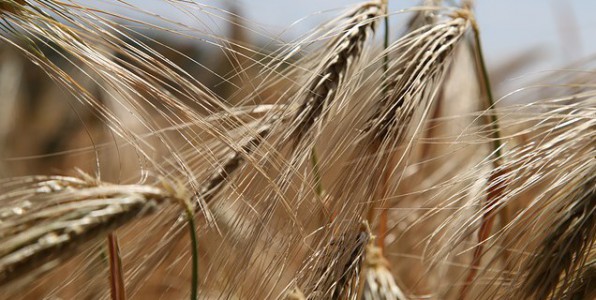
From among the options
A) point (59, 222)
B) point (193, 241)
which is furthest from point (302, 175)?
point (59, 222)

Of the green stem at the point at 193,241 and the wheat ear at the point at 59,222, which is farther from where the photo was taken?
the green stem at the point at 193,241

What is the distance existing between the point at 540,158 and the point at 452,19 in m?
0.34

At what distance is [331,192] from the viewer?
3.18 ft

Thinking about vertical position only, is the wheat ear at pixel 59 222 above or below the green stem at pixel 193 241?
above

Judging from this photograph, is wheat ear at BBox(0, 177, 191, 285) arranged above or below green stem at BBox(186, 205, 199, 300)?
above

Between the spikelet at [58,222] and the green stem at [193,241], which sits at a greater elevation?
the spikelet at [58,222]

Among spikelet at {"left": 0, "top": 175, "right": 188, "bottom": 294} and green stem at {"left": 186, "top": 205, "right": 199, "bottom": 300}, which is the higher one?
spikelet at {"left": 0, "top": 175, "right": 188, "bottom": 294}

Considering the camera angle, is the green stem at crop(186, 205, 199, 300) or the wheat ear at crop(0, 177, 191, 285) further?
the green stem at crop(186, 205, 199, 300)

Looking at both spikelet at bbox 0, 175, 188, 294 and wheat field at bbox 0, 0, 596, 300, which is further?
wheat field at bbox 0, 0, 596, 300

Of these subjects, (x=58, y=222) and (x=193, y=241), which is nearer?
(x=58, y=222)

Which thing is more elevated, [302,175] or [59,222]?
[59,222]

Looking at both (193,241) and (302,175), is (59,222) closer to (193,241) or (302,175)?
(193,241)

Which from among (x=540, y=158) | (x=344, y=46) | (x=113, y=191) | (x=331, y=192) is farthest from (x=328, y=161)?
(x=113, y=191)

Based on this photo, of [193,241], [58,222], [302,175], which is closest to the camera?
[58,222]
